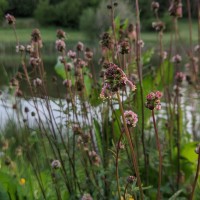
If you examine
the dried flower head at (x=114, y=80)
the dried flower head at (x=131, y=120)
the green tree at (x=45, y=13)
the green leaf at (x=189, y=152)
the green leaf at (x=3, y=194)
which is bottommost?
the green leaf at (x=189, y=152)

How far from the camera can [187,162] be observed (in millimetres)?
1854

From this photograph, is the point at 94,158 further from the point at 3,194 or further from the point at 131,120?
the point at 131,120

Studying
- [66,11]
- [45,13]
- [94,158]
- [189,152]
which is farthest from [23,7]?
[189,152]

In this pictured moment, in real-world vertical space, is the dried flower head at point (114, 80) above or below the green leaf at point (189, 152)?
above

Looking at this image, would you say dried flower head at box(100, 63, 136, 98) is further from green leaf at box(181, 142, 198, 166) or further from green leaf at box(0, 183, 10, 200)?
green leaf at box(181, 142, 198, 166)

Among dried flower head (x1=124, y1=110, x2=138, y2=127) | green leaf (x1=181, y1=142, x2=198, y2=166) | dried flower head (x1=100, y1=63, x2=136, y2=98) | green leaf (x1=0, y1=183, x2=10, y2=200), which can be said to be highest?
dried flower head (x1=100, y1=63, x2=136, y2=98)

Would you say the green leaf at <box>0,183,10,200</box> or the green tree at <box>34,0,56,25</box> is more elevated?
the green tree at <box>34,0,56,25</box>

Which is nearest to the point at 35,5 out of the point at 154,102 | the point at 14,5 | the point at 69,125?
the point at 14,5

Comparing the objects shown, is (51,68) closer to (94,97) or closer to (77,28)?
(77,28)

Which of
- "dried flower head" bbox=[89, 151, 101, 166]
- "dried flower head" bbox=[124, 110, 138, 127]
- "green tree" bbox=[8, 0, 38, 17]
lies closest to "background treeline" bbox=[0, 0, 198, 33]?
"green tree" bbox=[8, 0, 38, 17]

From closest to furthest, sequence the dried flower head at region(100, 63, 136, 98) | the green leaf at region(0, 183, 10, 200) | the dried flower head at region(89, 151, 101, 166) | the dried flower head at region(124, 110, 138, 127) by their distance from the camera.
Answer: the dried flower head at region(100, 63, 136, 98), the dried flower head at region(124, 110, 138, 127), the green leaf at region(0, 183, 10, 200), the dried flower head at region(89, 151, 101, 166)

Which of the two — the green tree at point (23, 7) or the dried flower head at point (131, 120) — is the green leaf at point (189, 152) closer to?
the green tree at point (23, 7)

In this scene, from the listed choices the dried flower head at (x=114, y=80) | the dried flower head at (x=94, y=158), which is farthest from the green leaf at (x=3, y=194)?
the dried flower head at (x=114, y=80)

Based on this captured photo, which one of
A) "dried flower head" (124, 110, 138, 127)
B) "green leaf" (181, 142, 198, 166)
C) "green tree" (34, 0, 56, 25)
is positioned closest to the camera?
"dried flower head" (124, 110, 138, 127)
